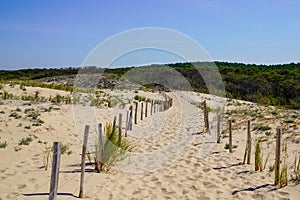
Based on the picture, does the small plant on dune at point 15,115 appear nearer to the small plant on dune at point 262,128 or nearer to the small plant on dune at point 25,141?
the small plant on dune at point 25,141

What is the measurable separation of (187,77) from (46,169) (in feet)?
227

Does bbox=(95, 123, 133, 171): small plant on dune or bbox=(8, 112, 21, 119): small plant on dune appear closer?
bbox=(95, 123, 133, 171): small plant on dune

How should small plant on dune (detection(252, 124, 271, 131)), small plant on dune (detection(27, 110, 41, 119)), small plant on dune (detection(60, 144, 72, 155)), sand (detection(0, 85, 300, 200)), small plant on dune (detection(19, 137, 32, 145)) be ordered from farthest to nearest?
small plant on dune (detection(252, 124, 271, 131)) → small plant on dune (detection(27, 110, 41, 119)) → small plant on dune (detection(19, 137, 32, 145)) → small plant on dune (detection(60, 144, 72, 155)) → sand (detection(0, 85, 300, 200))

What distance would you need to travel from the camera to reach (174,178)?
7.61 m

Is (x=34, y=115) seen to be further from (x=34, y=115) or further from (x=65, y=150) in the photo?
(x=65, y=150)

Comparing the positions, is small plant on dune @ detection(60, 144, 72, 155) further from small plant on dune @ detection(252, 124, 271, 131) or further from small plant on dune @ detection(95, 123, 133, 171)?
small plant on dune @ detection(252, 124, 271, 131)

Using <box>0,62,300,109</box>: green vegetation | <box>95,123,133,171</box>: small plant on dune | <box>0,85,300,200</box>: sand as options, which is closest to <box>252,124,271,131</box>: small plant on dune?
<box>0,85,300,200</box>: sand

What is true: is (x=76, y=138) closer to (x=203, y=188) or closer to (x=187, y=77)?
(x=203, y=188)

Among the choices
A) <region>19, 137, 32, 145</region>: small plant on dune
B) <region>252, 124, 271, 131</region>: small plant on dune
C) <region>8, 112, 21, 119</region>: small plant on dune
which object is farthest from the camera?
<region>252, 124, 271, 131</region>: small plant on dune

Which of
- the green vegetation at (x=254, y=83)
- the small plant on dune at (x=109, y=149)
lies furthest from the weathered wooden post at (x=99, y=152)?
the green vegetation at (x=254, y=83)

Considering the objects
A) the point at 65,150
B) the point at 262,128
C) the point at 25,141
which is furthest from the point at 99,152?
the point at 262,128

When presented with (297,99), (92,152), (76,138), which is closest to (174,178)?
(92,152)

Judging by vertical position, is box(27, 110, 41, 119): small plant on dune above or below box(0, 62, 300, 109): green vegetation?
below

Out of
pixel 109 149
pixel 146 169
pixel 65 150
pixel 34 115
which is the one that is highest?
pixel 34 115
